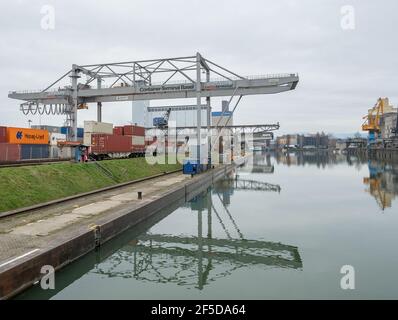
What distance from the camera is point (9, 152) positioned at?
28125mm

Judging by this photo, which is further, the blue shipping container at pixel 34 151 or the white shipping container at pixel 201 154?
the white shipping container at pixel 201 154

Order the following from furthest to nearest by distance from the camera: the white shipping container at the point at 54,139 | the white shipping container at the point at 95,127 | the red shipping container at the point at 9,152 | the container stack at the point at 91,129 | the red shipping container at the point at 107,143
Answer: the white shipping container at the point at 54,139 < the white shipping container at the point at 95,127 < the container stack at the point at 91,129 < the red shipping container at the point at 107,143 < the red shipping container at the point at 9,152

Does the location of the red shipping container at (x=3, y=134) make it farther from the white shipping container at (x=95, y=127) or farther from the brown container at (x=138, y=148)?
the brown container at (x=138, y=148)

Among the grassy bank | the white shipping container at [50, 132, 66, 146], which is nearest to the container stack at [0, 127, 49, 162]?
the white shipping container at [50, 132, 66, 146]

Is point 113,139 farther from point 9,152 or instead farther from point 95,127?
point 9,152

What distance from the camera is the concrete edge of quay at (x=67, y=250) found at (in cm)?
823

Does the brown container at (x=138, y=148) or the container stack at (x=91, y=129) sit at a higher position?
the container stack at (x=91, y=129)

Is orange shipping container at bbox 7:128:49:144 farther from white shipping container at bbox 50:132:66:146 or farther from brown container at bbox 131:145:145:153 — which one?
brown container at bbox 131:145:145:153

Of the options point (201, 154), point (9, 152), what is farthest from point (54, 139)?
point (201, 154)

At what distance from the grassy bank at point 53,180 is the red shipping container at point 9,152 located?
765 centimetres

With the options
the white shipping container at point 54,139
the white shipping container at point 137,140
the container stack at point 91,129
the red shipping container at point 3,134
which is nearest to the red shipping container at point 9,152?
the red shipping container at point 3,134

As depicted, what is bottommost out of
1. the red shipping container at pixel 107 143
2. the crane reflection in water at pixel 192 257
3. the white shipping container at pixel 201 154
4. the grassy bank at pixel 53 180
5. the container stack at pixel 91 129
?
the crane reflection in water at pixel 192 257

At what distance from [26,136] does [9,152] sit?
5819mm
